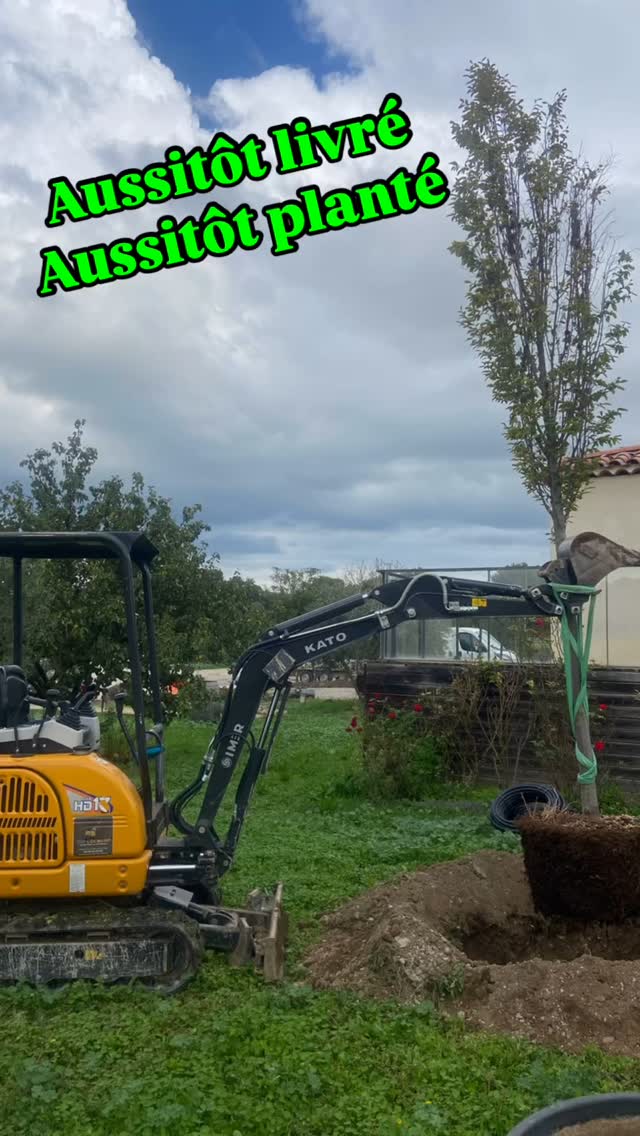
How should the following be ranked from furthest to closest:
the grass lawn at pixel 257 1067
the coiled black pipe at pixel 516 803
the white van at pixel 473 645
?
1. the white van at pixel 473 645
2. the coiled black pipe at pixel 516 803
3. the grass lawn at pixel 257 1067

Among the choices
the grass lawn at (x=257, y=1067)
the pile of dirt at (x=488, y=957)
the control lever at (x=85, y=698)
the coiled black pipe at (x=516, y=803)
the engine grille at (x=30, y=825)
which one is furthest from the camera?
the coiled black pipe at (x=516, y=803)

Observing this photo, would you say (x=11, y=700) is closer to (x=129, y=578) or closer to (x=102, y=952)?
(x=129, y=578)

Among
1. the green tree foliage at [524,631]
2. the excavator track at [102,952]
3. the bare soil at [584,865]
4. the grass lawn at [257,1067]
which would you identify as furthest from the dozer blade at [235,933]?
the green tree foliage at [524,631]

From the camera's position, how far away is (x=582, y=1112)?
3691mm

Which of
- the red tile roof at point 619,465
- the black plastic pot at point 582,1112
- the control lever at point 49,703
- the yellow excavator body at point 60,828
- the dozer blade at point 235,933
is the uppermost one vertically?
the red tile roof at point 619,465

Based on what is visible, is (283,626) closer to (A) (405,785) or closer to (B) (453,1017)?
(B) (453,1017)

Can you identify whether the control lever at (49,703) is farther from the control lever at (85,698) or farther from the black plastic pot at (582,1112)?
the black plastic pot at (582,1112)

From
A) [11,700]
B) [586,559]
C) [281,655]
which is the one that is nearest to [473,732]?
[586,559]

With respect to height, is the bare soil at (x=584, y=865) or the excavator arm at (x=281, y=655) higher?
the excavator arm at (x=281, y=655)

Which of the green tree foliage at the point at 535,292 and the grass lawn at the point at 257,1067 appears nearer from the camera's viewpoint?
the grass lawn at the point at 257,1067

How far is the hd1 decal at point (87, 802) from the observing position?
6266 mm

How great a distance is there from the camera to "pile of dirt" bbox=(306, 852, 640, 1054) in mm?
5500

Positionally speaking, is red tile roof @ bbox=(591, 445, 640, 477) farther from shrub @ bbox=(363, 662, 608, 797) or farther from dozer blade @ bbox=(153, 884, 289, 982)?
dozer blade @ bbox=(153, 884, 289, 982)

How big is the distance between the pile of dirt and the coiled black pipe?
174 centimetres
